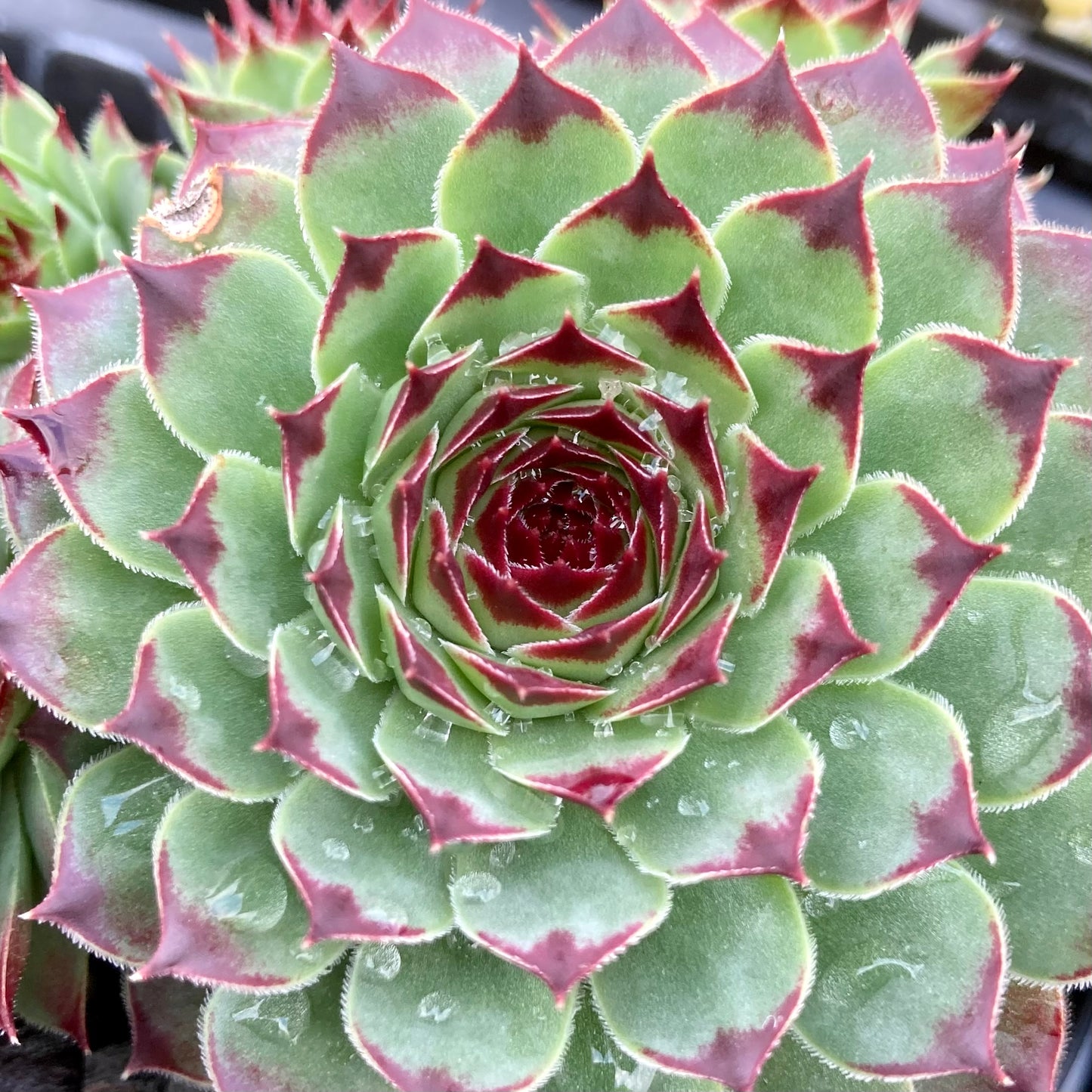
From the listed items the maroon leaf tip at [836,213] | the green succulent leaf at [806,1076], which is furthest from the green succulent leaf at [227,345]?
the green succulent leaf at [806,1076]

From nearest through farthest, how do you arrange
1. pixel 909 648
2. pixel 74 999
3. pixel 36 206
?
pixel 909 648
pixel 74 999
pixel 36 206

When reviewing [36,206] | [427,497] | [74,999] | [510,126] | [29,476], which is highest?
[510,126]

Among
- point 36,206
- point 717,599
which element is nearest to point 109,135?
point 36,206

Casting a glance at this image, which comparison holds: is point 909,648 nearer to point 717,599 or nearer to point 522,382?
point 717,599

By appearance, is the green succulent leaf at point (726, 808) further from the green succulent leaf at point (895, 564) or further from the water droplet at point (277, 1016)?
the water droplet at point (277, 1016)

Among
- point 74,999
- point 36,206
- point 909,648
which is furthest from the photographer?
point 36,206

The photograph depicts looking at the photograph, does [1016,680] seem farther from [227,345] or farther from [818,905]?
[227,345]

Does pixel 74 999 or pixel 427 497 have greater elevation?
pixel 427 497

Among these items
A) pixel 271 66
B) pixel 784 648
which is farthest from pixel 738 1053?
pixel 271 66

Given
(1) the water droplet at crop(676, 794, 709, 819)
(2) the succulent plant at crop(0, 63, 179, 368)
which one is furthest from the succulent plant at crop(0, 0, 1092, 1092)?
(2) the succulent plant at crop(0, 63, 179, 368)
